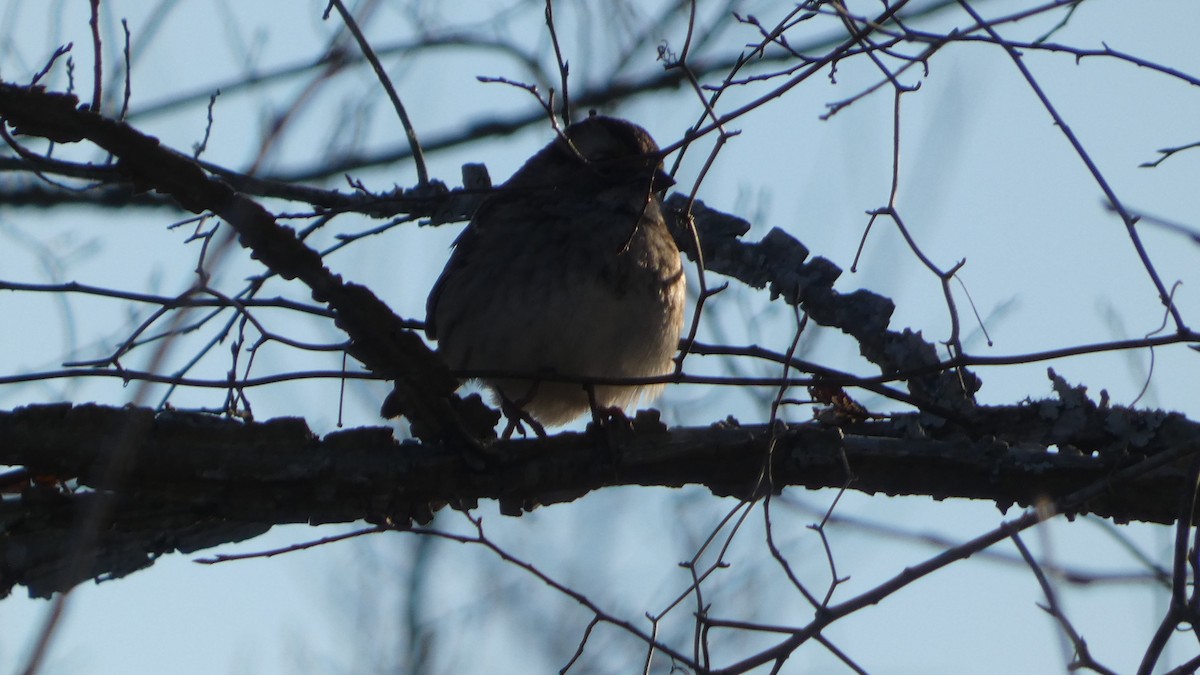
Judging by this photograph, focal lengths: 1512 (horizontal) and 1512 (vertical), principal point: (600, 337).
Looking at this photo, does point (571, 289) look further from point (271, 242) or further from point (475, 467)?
point (271, 242)

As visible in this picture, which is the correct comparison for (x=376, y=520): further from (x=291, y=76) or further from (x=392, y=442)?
(x=291, y=76)

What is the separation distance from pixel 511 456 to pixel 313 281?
0.91 metres

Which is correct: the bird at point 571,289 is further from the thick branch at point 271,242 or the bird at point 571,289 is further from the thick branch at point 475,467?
the thick branch at point 271,242

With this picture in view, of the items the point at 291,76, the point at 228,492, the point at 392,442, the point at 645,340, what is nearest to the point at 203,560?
the point at 228,492

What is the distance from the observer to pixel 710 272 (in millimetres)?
5250

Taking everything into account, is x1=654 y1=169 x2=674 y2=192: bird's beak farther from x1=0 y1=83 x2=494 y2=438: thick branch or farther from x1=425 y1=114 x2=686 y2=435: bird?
x1=0 y1=83 x2=494 y2=438: thick branch

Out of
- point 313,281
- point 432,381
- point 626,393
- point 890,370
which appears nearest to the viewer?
point 313,281

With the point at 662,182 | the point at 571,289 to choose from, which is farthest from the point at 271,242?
the point at 571,289

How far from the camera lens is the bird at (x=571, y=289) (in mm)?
5008

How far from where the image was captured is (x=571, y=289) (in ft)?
16.5

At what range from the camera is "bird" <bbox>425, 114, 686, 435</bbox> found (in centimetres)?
501

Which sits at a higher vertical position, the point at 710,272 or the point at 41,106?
the point at 710,272

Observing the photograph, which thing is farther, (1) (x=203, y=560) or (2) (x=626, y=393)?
(2) (x=626, y=393)

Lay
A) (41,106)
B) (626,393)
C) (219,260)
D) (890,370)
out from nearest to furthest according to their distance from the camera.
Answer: (219,260) < (41,106) < (890,370) < (626,393)
